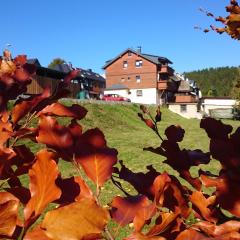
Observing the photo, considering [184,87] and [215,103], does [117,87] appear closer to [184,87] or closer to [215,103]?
[184,87]

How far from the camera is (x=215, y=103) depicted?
205 ft

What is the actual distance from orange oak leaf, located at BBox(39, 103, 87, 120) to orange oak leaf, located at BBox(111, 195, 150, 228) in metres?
0.36

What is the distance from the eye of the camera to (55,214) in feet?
2.00

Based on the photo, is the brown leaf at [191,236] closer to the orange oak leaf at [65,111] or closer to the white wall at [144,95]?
the orange oak leaf at [65,111]

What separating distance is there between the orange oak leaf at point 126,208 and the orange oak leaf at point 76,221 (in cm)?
12

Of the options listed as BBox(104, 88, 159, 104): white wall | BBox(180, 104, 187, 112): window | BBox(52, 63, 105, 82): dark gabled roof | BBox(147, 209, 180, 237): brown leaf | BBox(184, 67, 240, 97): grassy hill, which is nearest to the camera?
BBox(147, 209, 180, 237): brown leaf

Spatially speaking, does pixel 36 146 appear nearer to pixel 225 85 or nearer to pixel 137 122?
pixel 137 122

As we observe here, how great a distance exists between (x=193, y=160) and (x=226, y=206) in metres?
0.37

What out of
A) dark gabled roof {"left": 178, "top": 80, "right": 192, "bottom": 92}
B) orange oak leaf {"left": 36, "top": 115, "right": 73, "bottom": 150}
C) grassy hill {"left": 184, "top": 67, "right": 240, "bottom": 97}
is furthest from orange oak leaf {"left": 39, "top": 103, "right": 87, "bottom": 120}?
grassy hill {"left": 184, "top": 67, "right": 240, "bottom": 97}

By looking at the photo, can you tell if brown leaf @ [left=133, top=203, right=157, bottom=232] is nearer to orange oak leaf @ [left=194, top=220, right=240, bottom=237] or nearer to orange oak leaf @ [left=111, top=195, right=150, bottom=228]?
orange oak leaf @ [left=111, top=195, right=150, bottom=228]

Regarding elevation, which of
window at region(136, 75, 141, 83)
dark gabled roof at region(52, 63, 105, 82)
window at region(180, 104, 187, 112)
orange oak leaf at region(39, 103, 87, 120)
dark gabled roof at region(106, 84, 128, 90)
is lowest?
window at region(180, 104, 187, 112)

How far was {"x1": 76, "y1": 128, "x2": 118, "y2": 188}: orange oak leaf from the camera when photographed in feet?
2.60

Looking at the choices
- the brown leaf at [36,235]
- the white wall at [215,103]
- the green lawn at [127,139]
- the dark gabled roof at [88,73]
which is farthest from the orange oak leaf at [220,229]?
the dark gabled roof at [88,73]

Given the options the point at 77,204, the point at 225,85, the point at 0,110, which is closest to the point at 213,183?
the point at 77,204
